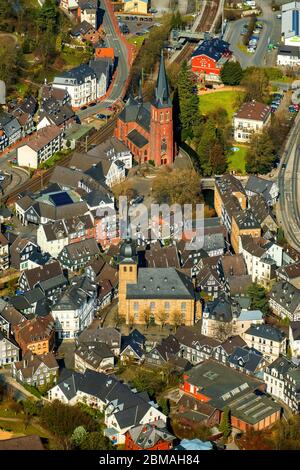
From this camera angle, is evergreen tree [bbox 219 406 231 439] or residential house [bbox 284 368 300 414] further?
residential house [bbox 284 368 300 414]

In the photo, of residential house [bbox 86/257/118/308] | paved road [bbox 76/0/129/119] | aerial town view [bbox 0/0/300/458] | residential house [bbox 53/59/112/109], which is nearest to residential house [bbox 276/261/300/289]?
aerial town view [bbox 0/0/300/458]

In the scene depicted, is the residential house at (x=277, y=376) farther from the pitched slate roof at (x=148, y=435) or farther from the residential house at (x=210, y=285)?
the residential house at (x=210, y=285)

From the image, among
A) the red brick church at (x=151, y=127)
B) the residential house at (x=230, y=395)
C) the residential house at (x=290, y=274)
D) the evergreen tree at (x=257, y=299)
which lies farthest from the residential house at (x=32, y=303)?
the red brick church at (x=151, y=127)

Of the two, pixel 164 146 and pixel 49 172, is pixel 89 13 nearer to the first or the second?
pixel 164 146

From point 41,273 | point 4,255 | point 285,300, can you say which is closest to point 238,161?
point 285,300

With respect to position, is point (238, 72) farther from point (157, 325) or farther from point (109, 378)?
point (109, 378)

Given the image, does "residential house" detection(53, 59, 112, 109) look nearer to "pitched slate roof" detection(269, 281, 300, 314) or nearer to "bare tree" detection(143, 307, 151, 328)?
"bare tree" detection(143, 307, 151, 328)

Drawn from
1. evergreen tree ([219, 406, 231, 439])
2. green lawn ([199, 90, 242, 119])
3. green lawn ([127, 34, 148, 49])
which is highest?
green lawn ([127, 34, 148, 49])

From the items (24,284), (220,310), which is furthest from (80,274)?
(220,310)
